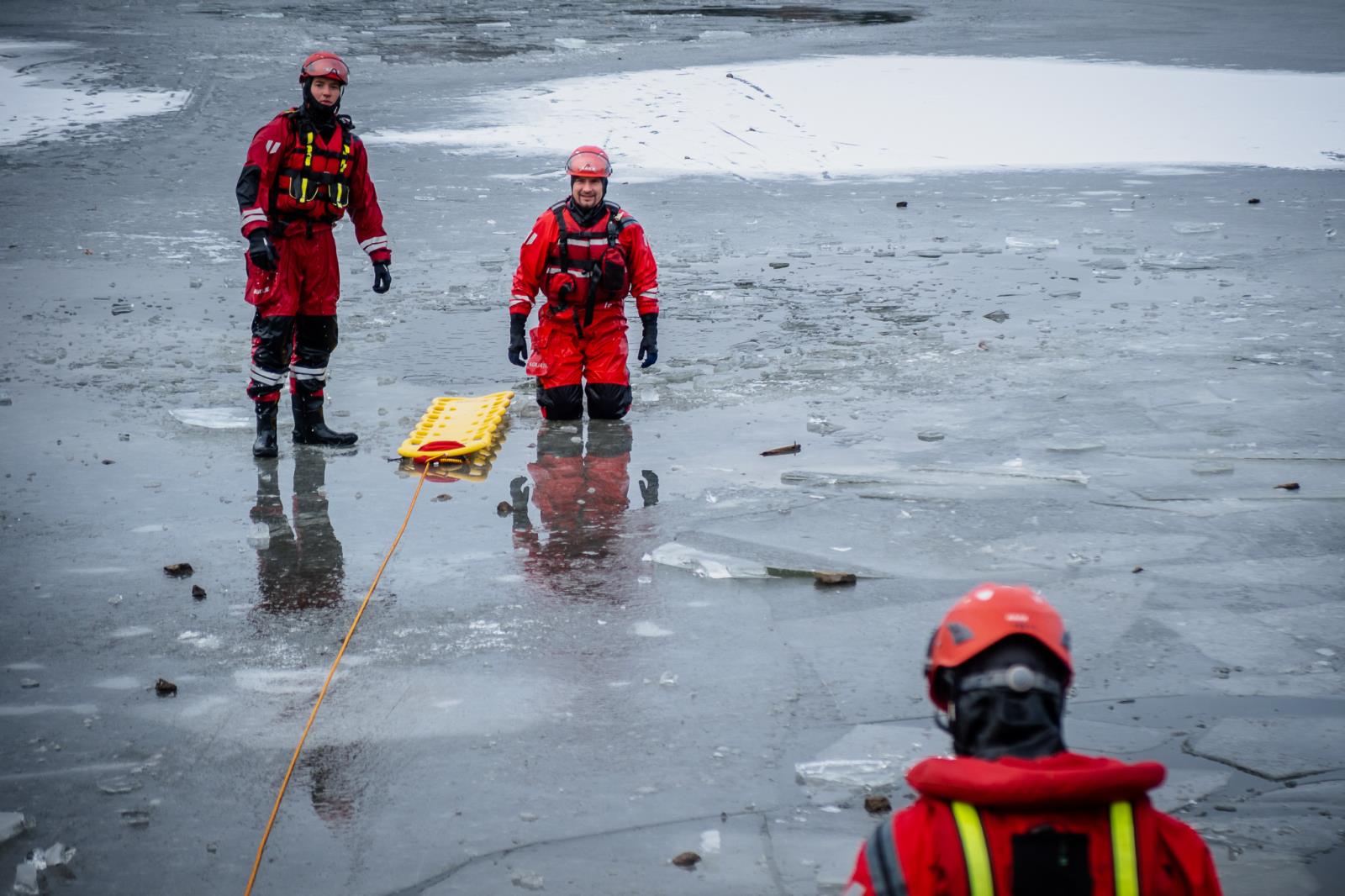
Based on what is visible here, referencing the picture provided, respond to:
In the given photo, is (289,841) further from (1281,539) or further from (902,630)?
(1281,539)

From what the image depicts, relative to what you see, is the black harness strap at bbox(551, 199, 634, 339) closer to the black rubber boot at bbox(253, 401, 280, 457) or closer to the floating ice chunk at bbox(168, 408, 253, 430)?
the black rubber boot at bbox(253, 401, 280, 457)

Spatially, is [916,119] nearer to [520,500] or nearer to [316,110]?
[316,110]

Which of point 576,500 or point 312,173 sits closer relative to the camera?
point 576,500

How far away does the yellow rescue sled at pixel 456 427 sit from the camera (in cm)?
686

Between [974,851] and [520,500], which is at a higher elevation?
[974,851]

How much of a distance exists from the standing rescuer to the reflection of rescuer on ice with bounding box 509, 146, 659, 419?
→ 780mm

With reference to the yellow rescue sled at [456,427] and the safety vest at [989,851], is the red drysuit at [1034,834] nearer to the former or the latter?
the safety vest at [989,851]

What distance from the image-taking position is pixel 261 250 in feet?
22.1

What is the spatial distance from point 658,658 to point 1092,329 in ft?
17.3

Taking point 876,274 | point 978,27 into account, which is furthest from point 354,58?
point 876,274

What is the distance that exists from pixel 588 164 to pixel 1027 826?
5671 millimetres

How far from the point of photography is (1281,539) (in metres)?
5.77

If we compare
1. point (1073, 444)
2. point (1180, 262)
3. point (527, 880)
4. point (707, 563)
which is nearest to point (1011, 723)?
point (527, 880)

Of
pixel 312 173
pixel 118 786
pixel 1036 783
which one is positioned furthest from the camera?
pixel 312 173
